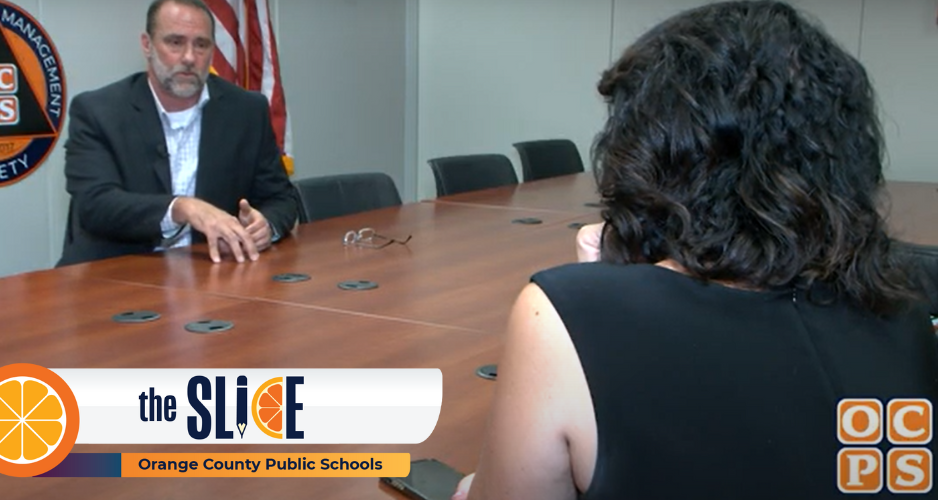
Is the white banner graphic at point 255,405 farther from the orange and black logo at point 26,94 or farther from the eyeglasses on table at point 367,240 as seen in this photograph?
the orange and black logo at point 26,94

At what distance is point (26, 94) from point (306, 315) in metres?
2.90

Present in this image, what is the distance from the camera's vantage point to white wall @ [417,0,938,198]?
19.7ft

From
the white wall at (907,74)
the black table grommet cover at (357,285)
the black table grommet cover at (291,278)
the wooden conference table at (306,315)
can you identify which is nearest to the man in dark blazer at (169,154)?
the wooden conference table at (306,315)

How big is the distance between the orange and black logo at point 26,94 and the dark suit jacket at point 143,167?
4.47ft

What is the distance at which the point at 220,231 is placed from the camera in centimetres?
278

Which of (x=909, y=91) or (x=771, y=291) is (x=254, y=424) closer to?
(x=771, y=291)

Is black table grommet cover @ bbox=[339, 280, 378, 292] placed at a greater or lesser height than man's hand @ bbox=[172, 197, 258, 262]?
lesser

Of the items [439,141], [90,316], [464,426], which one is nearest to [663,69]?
[464,426]

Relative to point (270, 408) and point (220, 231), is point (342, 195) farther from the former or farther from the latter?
point (270, 408)

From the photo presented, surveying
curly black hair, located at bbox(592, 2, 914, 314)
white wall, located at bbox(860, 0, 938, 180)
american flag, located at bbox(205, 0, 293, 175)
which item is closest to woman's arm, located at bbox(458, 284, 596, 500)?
curly black hair, located at bbox(592, 2, 914, 314)

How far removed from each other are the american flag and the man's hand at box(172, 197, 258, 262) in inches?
109

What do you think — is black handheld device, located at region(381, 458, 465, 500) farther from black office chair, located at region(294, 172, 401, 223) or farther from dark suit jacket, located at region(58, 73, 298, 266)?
black office chair, located at region(294, 172, 401, 223)

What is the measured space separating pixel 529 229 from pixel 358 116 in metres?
3.54

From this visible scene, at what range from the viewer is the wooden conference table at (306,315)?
1.49 metres
